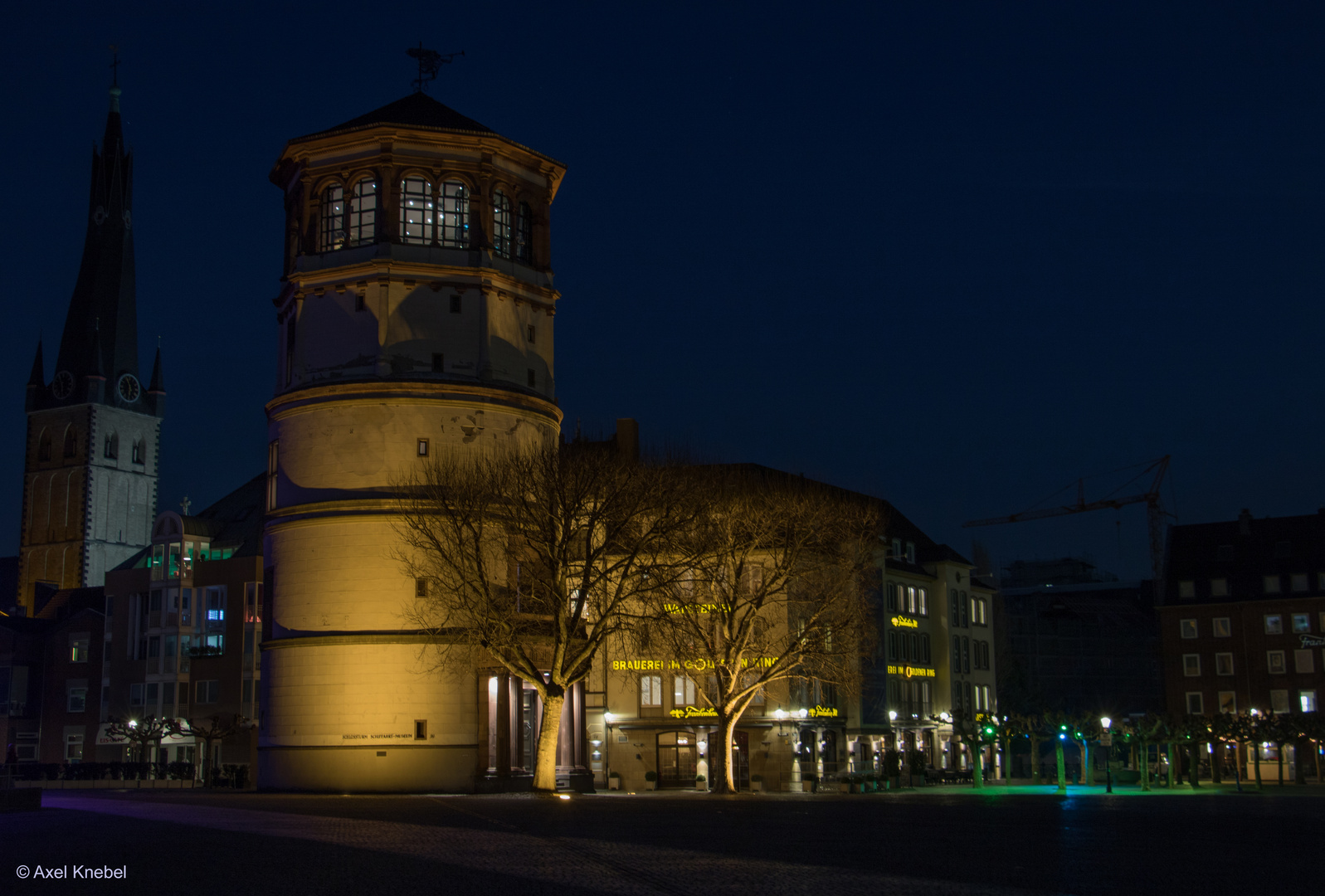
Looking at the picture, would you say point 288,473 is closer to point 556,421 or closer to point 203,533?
point 556,421

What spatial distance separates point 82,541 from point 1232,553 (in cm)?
12035

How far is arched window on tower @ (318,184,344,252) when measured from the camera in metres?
60.4

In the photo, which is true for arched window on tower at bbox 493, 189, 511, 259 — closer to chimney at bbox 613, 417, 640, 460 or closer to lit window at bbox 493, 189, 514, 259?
A: lit window at bbox 493, 189, 514, 259

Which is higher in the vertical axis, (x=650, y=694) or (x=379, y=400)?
(x=379, y=400)

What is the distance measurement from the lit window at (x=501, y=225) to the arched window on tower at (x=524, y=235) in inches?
18.2

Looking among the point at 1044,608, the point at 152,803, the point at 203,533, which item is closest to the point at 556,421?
the point at 152,803

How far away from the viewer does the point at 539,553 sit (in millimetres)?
51625

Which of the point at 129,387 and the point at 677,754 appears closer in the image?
the point at 677,754

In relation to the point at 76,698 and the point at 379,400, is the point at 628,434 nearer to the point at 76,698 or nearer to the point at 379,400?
the point at 379,400

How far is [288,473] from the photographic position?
59.0 meters

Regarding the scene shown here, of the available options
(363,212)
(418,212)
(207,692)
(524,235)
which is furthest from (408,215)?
(207,692)

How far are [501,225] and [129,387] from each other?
127860 mm

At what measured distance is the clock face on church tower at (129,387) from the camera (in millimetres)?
175750

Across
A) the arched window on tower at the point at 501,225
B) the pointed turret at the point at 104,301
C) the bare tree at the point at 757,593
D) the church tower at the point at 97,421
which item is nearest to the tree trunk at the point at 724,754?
the bare tree at the point at 757,593
